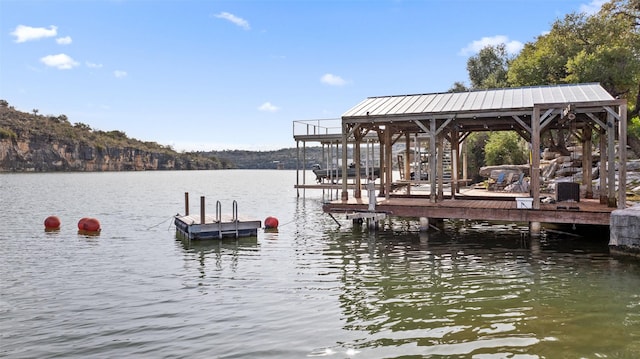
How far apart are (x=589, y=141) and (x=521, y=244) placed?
263 inches

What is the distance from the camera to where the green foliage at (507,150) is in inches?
1615

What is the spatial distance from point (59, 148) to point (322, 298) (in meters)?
153

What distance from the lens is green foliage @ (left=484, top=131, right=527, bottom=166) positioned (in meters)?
41.0

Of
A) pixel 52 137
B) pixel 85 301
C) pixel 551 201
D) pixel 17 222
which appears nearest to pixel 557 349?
pixel 85 301

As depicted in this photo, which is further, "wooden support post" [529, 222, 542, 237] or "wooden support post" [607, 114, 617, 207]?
"wooden support post" [529, 222, 542, 237]

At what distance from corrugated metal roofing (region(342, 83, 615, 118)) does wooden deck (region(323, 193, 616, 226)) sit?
3.50m

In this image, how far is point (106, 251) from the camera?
17.3m

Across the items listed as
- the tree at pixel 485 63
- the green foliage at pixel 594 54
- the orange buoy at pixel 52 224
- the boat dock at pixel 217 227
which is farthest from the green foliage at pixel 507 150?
the orange buoy at pixel 52 224

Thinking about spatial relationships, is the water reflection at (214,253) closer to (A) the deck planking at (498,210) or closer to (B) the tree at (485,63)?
(A) the deck planking at (498,210)

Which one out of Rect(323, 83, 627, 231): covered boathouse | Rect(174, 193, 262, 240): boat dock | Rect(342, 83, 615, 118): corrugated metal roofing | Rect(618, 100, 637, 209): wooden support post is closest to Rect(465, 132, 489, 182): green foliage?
Rect(323, 83, 627, 231): covered boathouse

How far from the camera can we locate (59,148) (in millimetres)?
143875

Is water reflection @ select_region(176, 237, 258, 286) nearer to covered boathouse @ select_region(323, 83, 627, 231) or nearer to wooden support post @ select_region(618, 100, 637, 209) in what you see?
covered boathouse @ select_region(323, 83, 627, 231)

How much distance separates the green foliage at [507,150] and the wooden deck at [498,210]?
2214 cm

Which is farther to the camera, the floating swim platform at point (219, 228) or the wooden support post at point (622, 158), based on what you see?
the floating swim platform at point (219, 228)
